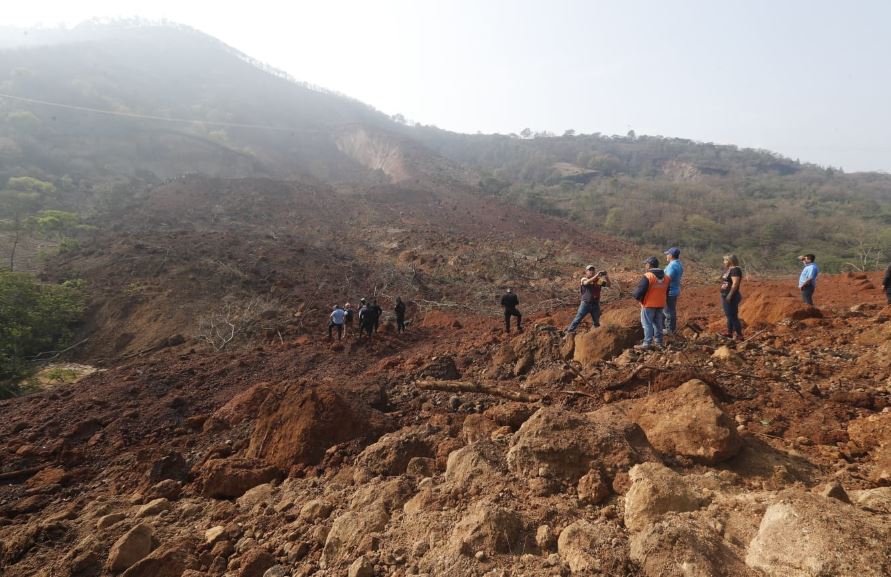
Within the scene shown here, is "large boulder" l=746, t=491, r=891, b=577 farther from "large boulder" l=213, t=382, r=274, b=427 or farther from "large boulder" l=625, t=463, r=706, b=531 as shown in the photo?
"large boulder" l=213, t=382, r=274, b=427

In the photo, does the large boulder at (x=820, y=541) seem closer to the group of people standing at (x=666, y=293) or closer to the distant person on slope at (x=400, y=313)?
the group of people standing at (x=666, y=293)

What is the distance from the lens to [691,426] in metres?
2.57

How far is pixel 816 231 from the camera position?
24.0 m

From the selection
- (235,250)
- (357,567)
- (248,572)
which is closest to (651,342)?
(357,567)

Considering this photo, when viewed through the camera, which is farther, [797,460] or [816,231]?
[816,231]

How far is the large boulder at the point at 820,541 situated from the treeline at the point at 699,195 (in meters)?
21.0

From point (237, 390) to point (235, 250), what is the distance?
10871mm

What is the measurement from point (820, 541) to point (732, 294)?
4.20 meters

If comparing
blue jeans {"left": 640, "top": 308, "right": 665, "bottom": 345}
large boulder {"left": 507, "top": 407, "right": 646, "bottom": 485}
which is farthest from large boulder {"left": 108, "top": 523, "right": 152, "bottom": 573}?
blue jeans {"left": 640, "top": 308, "right": 665, "bottom": 345}

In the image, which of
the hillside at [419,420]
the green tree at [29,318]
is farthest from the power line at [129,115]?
the green tree at [29,318]

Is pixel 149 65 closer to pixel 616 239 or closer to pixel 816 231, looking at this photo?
pixel 616 239

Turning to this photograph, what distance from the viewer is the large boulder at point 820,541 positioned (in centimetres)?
141

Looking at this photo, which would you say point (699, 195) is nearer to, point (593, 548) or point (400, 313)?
point (400, 313)

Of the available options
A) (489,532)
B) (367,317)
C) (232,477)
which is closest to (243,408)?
(232,477)
